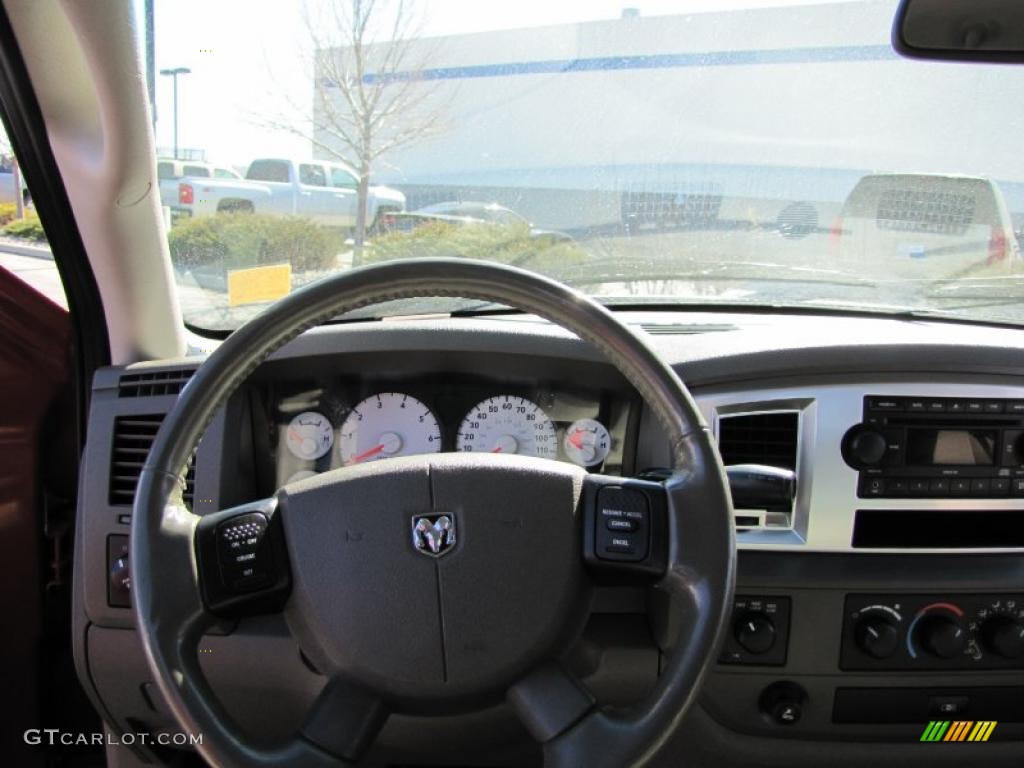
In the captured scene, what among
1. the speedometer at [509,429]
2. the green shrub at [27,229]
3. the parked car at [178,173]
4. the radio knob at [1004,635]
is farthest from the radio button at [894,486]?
the green shrub at [27,229]

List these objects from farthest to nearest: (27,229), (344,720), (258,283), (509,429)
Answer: (258,283) < (27,229) < (509,429) < (344,720)

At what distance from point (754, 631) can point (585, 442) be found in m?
0.58

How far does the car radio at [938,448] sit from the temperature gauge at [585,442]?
564mm

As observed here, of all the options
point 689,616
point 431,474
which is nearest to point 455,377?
point 431,474

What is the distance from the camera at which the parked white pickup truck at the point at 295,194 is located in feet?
7.96

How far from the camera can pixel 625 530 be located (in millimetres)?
1435

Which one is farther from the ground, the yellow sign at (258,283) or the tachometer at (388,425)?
the yellow sign at (258,283)

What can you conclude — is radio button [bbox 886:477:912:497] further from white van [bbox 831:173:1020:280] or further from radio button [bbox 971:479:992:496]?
white van [bbox 831:173:1020:280]

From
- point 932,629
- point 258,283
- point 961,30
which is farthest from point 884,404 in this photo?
point 258,283

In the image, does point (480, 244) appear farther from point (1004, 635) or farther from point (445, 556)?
point (1004, 635)

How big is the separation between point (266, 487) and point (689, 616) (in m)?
1.22

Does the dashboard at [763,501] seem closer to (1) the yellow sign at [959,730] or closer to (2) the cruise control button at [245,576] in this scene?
(1) the yellow sign at [959,730]

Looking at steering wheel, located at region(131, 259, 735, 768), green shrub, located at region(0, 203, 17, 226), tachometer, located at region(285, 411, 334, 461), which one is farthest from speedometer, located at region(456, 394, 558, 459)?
green shrub, located at region(0, 203, 17, 226)

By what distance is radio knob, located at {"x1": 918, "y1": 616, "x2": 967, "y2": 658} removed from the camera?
1.97 meters
